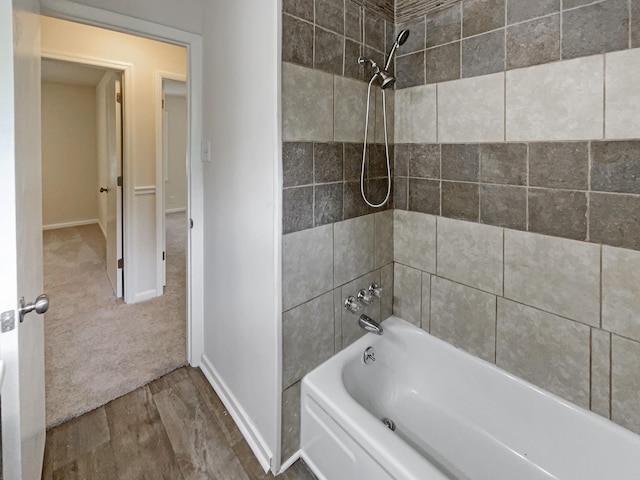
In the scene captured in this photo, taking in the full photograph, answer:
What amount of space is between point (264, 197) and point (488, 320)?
1166 mm

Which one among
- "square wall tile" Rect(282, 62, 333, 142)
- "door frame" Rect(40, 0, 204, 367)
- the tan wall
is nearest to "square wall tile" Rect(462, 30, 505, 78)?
"square wall tile" Rect(282, 62, 333, 142)

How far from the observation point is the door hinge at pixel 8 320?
82 cm

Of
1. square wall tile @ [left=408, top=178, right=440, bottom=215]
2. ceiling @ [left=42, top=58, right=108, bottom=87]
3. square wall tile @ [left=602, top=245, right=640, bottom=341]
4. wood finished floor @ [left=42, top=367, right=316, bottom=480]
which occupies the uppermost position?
ceiling @ [left=42, top=58, right=108, bottom=87]

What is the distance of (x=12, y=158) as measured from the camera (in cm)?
81

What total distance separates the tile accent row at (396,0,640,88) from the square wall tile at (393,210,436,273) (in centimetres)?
68

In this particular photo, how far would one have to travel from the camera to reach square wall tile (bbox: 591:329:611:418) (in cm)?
129

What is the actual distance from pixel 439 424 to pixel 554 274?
899 millimetres

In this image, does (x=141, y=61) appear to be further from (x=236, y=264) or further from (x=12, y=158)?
(x=12, y=158)

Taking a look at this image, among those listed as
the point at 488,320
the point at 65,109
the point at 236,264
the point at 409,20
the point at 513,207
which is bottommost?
the point at 488,320

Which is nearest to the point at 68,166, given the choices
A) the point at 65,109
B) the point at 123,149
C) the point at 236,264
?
the point at 65,109

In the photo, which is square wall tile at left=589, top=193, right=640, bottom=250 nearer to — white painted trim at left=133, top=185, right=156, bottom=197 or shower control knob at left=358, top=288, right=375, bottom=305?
shower control knob at left=358, top=288, right=375, bottom=305

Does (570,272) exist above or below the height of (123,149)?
below

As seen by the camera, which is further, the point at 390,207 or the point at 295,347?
the point at 390,207

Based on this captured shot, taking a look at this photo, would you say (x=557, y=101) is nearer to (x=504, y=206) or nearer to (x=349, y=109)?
(x=504, y=206)
